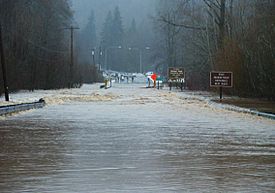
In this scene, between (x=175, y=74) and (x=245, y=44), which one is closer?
(x=245, y=44)

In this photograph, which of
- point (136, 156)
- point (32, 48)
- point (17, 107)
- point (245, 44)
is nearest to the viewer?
point (136, 156)

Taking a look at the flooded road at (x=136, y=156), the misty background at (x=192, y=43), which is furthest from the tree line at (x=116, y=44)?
the flooded road at (x=136, y=156)

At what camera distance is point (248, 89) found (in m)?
42.9

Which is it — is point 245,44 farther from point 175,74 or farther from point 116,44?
point 116,44

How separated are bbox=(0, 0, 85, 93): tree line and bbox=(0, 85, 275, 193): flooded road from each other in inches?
1260

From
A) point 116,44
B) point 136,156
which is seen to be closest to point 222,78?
point 136,156

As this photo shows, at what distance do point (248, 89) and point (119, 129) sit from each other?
2551 cm

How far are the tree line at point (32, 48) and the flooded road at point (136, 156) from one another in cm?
3201

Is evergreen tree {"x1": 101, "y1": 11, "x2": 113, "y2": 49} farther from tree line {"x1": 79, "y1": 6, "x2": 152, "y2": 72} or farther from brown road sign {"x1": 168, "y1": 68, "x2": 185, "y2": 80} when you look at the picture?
brown road sign {"x1": 168, "y1": 68, "x2": 185, "y2": 80}

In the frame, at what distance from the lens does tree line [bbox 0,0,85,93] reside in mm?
58169

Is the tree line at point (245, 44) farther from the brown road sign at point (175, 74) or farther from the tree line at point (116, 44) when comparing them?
the tree line at point (116, 44)

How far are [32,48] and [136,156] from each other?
55.6 m

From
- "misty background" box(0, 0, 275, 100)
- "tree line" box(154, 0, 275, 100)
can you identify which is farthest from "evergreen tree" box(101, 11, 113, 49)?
"tree line" box(154, 0, 275, 100)

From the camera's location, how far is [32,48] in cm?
6656
